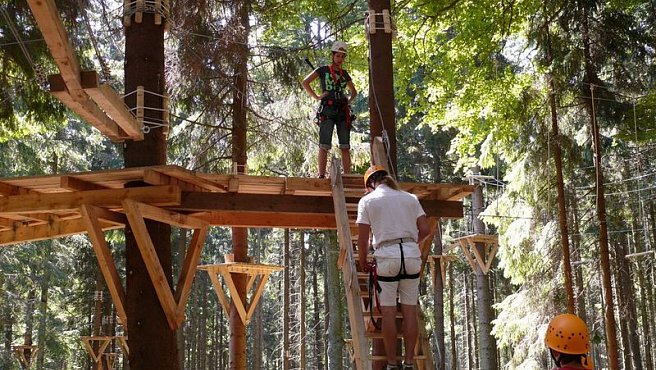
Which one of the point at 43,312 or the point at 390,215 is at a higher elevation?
the point at 390,215

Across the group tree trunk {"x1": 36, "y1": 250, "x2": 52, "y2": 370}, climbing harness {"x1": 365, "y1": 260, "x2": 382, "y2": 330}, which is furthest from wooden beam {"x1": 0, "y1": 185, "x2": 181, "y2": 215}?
tree trunk {"x1": 36, "y1": 250, "x2": 52, "y2": 370}

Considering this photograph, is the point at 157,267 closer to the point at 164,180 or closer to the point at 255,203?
the point at 164,180

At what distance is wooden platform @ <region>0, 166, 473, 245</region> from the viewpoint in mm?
7223

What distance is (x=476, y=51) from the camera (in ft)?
39.3

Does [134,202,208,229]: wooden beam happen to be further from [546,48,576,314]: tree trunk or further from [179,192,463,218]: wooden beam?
[546,48,576,314]: tree trunk

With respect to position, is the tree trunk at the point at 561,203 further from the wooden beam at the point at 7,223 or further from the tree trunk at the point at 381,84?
the wooden beam at the point at 7,223

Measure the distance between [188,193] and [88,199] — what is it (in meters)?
1.05

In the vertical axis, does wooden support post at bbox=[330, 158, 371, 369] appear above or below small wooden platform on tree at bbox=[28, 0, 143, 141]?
below

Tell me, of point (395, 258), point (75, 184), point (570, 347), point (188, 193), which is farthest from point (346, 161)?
point (570, 347)

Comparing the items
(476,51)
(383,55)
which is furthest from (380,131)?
(476,51)

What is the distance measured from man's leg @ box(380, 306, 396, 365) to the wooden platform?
2481 mm

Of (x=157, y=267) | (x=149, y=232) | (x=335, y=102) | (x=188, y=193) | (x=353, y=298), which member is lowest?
(x=353, y=298)

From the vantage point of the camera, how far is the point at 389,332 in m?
5.34

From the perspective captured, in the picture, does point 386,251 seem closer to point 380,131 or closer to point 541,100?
point 380,131
